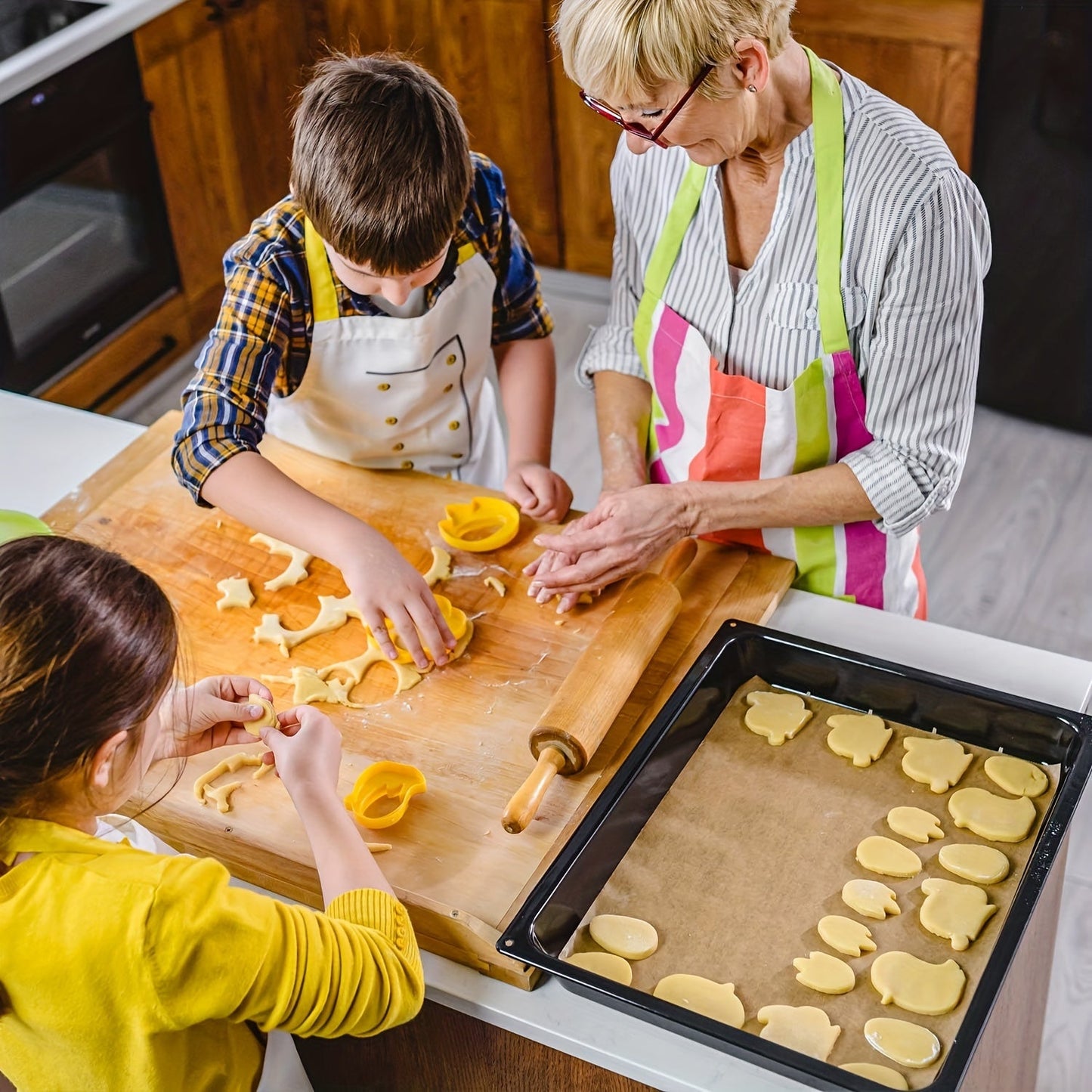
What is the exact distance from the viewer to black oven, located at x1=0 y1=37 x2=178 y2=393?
2.54 metres

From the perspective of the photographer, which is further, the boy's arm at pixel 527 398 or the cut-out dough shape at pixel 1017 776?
the boy's arm at pixel 527 398

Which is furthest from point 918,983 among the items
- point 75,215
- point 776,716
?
point 75,215

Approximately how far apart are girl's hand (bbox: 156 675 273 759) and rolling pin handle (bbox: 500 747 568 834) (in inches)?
9.4

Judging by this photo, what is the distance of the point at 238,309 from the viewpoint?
A: 1.32 m

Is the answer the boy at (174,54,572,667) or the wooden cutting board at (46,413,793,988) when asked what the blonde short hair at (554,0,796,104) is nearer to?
the boy at (174,54,572,667)

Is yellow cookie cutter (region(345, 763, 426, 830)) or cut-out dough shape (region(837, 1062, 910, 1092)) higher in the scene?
yellow cookie cutter (region(345, 763, 426, 830))

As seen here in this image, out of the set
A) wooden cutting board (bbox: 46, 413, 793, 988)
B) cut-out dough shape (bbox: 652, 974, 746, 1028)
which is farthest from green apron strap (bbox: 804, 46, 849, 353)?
cut-out dough shape (bbox: 652, 974, 746, 1028)

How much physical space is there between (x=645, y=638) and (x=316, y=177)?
519mm

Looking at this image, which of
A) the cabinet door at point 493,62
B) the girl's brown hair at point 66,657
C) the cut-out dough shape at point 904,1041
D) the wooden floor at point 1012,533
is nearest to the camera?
the girl's brown hair at point 66,657

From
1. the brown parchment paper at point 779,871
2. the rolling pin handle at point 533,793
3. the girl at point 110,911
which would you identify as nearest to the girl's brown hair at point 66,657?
the girl at point 110,911

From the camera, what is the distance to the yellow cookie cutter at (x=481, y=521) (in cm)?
139

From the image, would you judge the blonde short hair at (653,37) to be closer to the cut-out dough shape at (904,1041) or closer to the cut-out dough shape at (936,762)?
the cut-out dough shape at (936,762)

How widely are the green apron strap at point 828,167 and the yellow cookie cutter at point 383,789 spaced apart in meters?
0.61

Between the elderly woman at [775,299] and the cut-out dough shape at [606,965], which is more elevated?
the elderly woman at [775,299]
